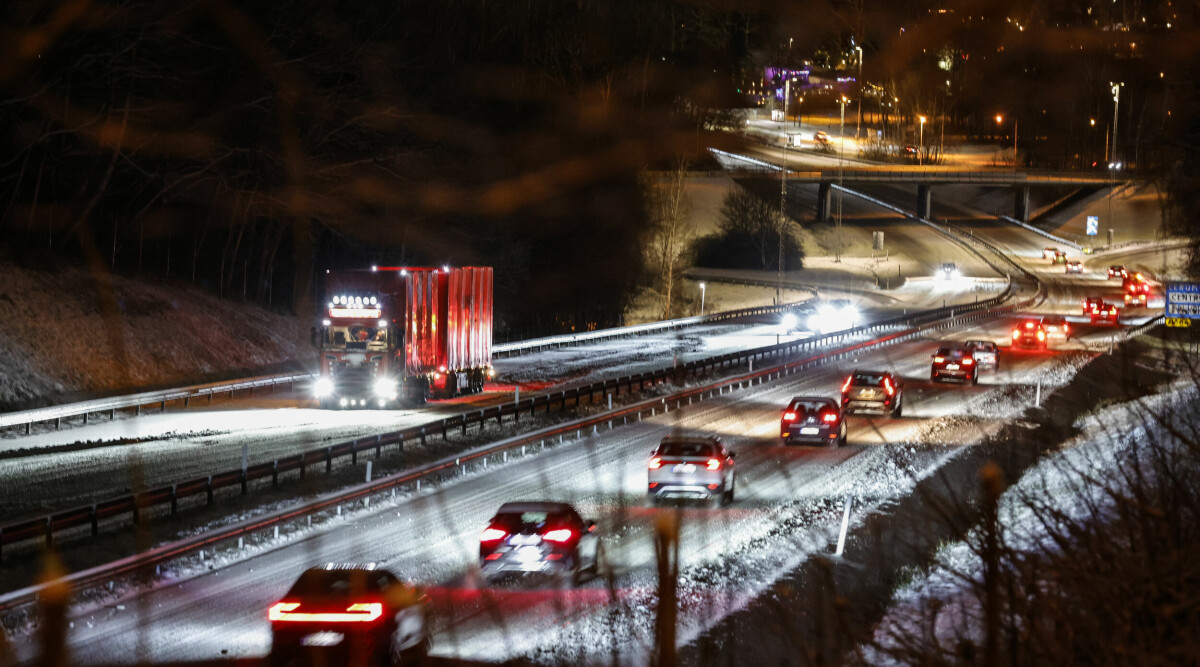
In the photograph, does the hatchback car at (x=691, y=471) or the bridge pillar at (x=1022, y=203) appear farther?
the bridge pillar at (x=1022, y=203)

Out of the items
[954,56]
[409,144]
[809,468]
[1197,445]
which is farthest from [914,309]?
[954,56]

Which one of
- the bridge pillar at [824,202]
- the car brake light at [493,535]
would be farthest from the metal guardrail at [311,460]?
the bridge pillar at [824,202]

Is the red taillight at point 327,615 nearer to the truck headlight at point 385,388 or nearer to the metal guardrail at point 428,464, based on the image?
the metal guardrail at point 428,464

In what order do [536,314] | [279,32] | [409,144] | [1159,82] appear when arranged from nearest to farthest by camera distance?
[1159,82], [279,32], [409,144], [536,314]

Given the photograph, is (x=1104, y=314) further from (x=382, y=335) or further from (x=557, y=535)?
(x=557, y=535)

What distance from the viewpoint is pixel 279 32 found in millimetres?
49281

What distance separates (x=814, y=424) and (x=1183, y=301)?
28.3 ft

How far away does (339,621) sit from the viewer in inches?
438

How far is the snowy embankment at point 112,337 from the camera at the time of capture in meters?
40.2

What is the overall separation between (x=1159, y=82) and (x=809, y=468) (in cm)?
1061

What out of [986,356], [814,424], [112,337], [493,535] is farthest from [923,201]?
[493,535]

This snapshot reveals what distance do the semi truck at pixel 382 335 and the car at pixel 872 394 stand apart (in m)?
12.9

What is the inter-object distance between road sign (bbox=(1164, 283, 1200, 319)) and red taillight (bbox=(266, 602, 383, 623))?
17.7 meters

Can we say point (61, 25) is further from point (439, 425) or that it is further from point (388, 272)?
point (439, 425)
